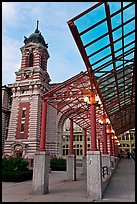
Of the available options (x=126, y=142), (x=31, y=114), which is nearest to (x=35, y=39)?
(x=31, y=114)

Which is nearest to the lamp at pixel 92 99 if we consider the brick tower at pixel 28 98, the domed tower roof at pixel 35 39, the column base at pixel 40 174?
the column base at pixel 40 174

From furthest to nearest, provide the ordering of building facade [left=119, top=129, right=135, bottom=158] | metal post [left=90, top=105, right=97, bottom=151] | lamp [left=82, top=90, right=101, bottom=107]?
building facade [left=119, top=129, right=135, bottom=158]
lamp [left=82, top=90, right=101, bottom=107]
metal post [left=90, top=105, right=97, bottom=151]

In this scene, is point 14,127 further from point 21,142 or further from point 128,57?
point 128,57

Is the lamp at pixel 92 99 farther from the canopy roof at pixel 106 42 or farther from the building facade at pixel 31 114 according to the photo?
the building facade at pixel 31 114

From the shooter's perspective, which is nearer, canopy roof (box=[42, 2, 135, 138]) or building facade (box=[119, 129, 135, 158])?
canopy roof (box=[42, 2, 135, 138])

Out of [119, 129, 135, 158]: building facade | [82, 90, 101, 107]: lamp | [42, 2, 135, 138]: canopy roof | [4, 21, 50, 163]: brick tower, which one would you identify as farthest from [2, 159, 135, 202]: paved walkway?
[119, 129, 135, 158]: building facade

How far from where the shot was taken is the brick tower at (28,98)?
31.0 metres

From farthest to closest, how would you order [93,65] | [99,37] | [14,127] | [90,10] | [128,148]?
[128,148], [14,127], [93,65], [99,37], [90,10]

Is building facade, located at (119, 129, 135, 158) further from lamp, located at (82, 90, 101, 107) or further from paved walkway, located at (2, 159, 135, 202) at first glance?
lamp, located at (82, 90, 101, 107)

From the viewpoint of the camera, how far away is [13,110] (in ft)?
112

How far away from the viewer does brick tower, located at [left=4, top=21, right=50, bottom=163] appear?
30984 mm

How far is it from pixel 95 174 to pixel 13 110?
28828 mm


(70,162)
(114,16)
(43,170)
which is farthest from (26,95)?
(114,16)

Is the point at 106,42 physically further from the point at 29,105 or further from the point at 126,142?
the point at 126,142
